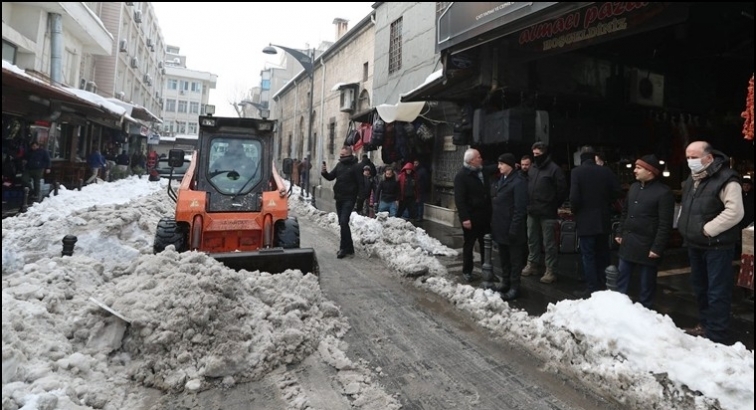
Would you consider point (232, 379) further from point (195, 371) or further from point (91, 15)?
point (91, 15)

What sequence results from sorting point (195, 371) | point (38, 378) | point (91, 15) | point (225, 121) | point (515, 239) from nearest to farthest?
point (38, 378) < point (195, 371) < point (515, 239) < point (225, 121) < point (91, 15)

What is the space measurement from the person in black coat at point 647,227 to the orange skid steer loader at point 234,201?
11.8 feet

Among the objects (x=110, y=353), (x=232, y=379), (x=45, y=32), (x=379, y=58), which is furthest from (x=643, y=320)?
(x=45, y=32)

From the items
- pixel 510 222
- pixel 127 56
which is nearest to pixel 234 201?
pixel 510 222

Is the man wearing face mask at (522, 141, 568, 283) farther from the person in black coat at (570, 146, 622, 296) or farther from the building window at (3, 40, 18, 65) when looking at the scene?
the building window at (3, 40, 18, 65)

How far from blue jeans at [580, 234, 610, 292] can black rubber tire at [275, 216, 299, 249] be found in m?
3.90

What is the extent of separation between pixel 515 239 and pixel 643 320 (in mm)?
1815

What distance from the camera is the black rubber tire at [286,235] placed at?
5.82 metres

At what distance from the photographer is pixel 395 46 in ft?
50.8

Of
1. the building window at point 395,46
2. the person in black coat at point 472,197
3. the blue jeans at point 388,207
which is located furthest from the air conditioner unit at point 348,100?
the person in black coat at point 472,197

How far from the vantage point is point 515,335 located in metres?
4.31

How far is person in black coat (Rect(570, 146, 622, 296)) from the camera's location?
5273mm

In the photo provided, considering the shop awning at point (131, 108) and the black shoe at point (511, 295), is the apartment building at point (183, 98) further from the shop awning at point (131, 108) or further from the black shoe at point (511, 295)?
the black shoe at point (511, 295)

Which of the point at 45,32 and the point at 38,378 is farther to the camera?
the point at 45,32
